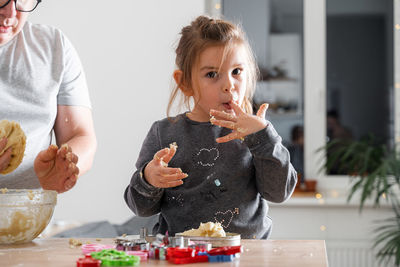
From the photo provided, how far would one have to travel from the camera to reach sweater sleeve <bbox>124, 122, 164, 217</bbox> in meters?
1.35

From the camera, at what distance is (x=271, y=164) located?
1.32m

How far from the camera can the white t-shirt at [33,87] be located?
1536 millimetres

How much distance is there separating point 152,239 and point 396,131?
2.83 meters

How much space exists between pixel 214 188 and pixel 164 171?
199 millimetres

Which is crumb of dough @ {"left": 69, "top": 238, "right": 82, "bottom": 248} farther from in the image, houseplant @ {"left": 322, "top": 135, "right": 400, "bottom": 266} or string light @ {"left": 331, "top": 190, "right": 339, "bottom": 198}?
string light @ {"left": 331, "top": 190, "right": 339, "bottom": 198}

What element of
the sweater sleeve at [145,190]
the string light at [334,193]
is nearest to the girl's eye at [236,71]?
the sweater sleeve at [145,190]

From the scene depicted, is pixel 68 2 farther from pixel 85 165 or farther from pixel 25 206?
pixel 25 206

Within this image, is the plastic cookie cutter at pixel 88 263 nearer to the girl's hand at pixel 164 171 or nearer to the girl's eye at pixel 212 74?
the girl's hand at pixel 164 171

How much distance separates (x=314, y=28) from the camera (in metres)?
3.76

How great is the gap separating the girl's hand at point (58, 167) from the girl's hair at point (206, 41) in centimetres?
35

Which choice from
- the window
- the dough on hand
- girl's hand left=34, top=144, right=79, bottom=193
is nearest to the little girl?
girl's hand left=34, top=144, right=79, bottom=193

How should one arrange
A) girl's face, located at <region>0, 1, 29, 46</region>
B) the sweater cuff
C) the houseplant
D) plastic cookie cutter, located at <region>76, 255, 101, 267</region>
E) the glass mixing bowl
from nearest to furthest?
plastic cookie cutter, located at <region>76, 255, 101, 267</region>
the glass mixing bowl
the sweater cuff
girl's face, located at <region>0, 1, 29, 46</region>
the houseplant

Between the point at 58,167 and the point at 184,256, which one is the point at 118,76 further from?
the point at 184,256

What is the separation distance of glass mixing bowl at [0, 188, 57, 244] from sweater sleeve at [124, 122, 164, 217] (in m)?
0.23
